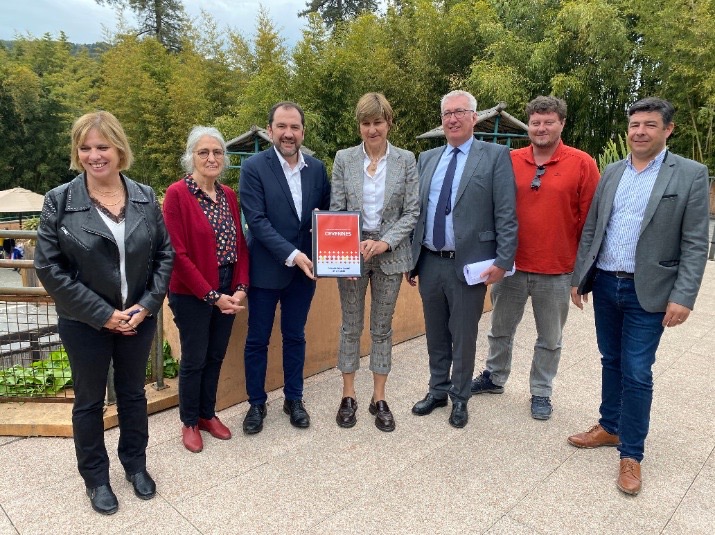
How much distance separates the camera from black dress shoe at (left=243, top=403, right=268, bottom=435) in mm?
2670

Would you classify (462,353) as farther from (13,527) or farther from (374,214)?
(13,527)

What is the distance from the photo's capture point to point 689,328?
4.72m

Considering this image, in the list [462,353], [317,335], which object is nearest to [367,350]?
[317,335]

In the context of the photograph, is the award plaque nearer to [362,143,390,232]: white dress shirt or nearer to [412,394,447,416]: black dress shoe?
[362,143,390,232]: white dress shirt

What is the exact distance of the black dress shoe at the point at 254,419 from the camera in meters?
2.67

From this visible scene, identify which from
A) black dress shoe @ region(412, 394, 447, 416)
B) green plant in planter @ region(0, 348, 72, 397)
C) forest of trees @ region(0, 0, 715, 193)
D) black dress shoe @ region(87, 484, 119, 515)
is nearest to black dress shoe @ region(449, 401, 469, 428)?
black dress shoe @ region(412, 394, 447, 416)

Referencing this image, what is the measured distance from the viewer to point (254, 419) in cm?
271

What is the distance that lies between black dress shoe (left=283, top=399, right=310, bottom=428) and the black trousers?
2.68 ft

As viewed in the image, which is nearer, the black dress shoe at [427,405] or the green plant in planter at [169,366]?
the black dress shoe at [427,405]

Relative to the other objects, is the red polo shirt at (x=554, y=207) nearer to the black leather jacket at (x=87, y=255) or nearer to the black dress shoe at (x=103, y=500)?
the black leather jacket at (x=87, y=255)

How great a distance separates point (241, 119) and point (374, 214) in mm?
8748

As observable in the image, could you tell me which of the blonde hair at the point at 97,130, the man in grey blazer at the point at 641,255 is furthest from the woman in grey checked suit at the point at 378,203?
the blonde hair at the point at 97,130

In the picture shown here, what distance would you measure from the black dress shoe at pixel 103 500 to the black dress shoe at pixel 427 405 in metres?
1.59

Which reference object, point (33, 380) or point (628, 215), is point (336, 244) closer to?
point (628, 215)
